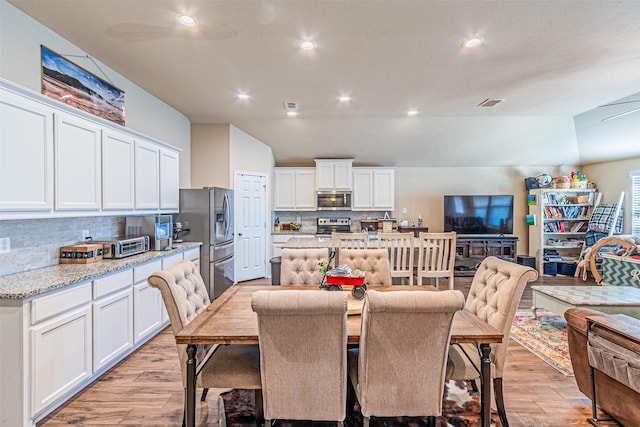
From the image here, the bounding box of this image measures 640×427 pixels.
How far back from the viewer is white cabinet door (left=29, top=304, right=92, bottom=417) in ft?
6.32

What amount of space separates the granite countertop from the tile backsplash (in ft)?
0.25

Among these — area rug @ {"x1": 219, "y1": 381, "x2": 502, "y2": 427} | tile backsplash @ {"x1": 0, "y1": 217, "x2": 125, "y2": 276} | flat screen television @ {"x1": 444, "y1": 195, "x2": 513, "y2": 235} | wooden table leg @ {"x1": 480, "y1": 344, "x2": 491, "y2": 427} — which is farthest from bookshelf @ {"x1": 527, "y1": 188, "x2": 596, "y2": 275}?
tile backsplash @ {"x1": 0, "y1": 217, "x2": 125, "y2": 276}

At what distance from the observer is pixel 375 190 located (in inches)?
267

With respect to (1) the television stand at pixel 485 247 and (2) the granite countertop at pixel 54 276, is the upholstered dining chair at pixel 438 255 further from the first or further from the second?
(2) the granite countertop at pixel 54 276

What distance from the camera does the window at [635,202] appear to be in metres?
5.83

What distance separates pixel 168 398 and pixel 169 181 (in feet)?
8.71

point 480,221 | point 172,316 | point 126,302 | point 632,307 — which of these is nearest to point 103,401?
point 126,302

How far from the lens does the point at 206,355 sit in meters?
2.03

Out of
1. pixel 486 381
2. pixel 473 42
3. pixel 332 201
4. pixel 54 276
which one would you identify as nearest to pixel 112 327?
pixel 54 276

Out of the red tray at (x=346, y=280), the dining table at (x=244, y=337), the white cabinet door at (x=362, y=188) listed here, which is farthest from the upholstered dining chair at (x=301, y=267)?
the white cabinet door at (x=362, y=188)

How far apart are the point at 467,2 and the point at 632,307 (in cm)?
335

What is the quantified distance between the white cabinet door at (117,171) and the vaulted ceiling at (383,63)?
0.85m

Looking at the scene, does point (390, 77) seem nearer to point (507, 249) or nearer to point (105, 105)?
point (105, 105)

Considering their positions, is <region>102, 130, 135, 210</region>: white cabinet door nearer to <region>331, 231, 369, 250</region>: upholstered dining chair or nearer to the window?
<region>331, 231, 369, 250</region>: upholstered dining chair
